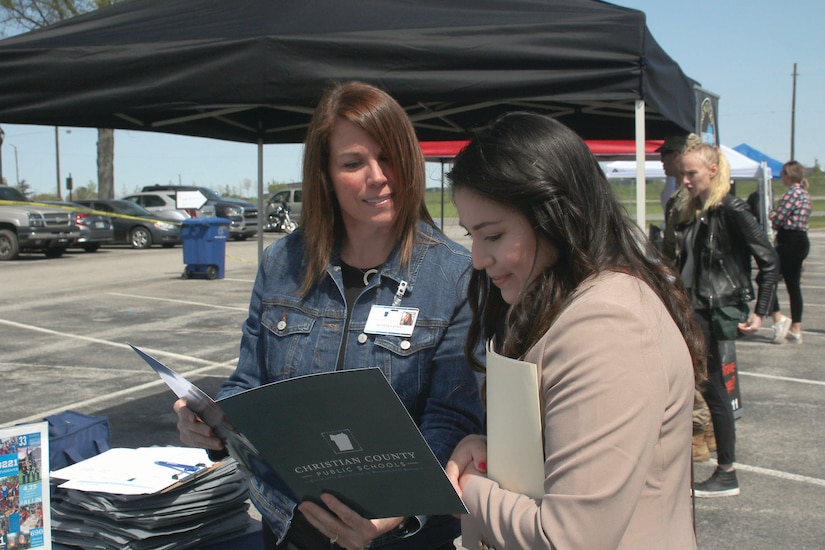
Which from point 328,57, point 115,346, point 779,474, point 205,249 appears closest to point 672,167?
point 779,474

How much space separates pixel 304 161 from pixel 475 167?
91 centimetres

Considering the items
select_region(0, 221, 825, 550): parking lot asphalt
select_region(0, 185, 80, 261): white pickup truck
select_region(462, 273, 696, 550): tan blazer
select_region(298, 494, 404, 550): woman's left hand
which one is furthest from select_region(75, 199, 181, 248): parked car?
select_region(462, 273, 696, 550): tan blazer

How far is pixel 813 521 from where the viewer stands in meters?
3.98

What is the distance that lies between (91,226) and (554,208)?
67.1 feet

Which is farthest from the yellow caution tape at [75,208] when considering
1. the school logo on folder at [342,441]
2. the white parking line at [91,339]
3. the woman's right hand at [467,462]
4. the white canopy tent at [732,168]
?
the woman's right hand at [467,462]

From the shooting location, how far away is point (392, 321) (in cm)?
193

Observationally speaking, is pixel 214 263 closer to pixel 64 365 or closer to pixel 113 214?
pixel 64 365

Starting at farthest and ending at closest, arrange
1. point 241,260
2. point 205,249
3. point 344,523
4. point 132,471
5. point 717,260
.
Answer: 1. point 241,260
2. point 205,249
3. point 717,260
4. point 132,471
5. point 344,523

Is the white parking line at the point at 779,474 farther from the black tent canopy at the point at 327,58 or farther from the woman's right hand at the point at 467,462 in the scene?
the woman's right hand at the point at 467,462

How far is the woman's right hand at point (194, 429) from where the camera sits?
6.37 ft

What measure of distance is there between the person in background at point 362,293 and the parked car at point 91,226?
18960 millimetres

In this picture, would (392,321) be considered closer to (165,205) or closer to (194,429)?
(194,429)

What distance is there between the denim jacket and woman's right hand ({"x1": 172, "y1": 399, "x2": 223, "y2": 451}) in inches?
5.7

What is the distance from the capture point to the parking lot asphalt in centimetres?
420
